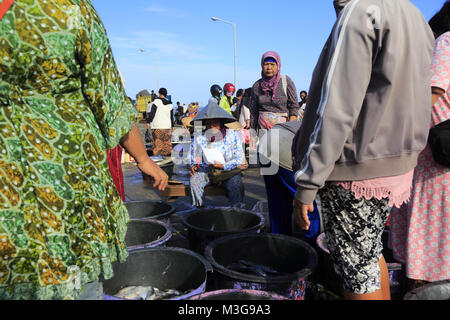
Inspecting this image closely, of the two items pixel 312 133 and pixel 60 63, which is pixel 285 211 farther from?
pixel 60 63

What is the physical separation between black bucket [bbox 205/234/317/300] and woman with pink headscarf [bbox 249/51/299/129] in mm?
2971

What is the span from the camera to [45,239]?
105cm

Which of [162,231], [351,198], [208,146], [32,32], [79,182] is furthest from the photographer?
[208,146]

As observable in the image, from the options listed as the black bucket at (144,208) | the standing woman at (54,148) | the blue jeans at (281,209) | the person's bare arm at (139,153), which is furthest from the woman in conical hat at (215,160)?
the standing woman at (54,148)

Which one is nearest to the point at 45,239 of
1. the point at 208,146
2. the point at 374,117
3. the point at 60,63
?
the point at 60,63

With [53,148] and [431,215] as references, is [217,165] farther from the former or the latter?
[53,148]

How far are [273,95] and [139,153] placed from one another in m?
3.99

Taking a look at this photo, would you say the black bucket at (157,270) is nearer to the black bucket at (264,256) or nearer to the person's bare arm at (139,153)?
the black bucket at (264,256)

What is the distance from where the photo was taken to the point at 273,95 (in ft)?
16.7

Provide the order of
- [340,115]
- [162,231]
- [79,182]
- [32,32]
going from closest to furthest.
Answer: [32,32] → [79,182] → [340,115] → [162,231]

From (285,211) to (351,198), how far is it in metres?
1.59

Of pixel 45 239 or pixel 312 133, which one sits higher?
pixel 312 133

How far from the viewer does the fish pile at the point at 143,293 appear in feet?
6.97

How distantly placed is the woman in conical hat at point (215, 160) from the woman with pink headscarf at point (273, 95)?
1396 mm
